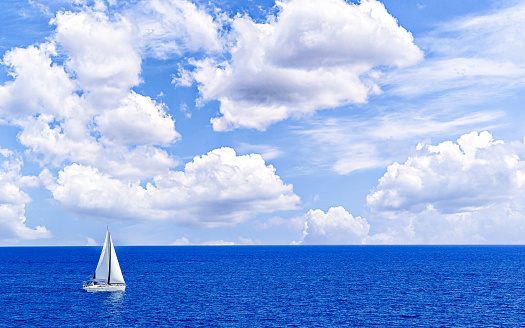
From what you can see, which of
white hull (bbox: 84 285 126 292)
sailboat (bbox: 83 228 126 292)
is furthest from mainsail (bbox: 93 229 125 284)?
white hull (bbox: 84 285 126 292)

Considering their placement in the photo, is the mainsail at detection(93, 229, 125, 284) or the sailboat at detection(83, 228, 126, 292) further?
the mainsail at detection(93, 229, 125, 284)

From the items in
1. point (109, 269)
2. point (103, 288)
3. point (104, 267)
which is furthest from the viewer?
point (104, 267)

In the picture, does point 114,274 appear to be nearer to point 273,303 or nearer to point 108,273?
point 108,273

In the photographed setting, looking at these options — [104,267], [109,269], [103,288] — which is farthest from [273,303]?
[104,267]

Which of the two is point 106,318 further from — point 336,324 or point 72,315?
point 336,324

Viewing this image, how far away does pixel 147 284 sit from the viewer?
5359 inches

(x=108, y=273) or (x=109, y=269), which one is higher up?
(x=109, y=269)

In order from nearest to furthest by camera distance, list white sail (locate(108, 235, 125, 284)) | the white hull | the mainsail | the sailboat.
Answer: the white hull, the sailboat, white sail (locate(108, 235, 125, 284)), the mainsail

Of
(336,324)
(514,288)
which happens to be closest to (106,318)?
(336,324)

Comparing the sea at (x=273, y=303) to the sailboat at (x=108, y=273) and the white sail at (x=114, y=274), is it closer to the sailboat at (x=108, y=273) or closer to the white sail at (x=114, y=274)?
the sailboat at (x=108, y=273)

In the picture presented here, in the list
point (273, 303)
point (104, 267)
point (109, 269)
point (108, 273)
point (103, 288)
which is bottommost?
point (273, 303)

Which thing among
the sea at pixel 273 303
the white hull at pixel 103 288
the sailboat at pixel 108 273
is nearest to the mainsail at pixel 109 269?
the sailboat at pixel 108 273

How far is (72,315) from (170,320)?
882 inches

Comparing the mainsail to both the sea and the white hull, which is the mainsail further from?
the sea
